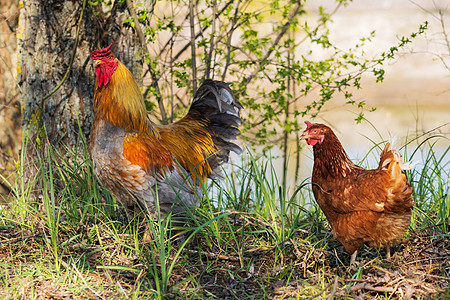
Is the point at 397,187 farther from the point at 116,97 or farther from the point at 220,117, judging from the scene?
the point at 116,97

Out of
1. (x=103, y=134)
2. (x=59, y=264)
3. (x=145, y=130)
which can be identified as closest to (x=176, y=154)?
(x=145, y=130)

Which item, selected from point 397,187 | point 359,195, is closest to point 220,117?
point 359,195

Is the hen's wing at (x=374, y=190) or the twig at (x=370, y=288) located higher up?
the hen's wing at (x=374, y=190)

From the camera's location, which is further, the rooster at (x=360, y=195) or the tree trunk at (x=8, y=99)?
the tree trunk at (x=8, y=99)

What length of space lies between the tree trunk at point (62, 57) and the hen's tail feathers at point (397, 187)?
298cm

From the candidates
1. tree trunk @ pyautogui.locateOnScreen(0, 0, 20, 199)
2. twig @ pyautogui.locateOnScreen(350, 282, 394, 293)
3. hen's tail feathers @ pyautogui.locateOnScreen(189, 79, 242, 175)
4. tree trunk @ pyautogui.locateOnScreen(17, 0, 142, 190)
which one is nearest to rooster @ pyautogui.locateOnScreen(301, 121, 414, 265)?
twig @ pyautogui.locateOnScreen(350, 282, 394, 293)

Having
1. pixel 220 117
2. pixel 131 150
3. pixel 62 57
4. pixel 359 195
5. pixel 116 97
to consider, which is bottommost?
pixel 359 195

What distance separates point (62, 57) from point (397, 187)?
376 cm

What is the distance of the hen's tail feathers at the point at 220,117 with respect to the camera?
14.6 feet

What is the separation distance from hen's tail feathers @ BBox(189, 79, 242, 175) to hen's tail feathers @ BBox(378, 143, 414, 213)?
62.2 inches

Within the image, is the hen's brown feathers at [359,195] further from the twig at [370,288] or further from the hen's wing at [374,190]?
the twig at [370,288]

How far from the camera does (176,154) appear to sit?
4.01 metres

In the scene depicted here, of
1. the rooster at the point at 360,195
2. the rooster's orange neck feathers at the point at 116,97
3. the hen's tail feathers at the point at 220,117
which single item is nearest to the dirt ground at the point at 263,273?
the rooster at the point at 360,195

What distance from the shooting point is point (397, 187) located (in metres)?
3.16
